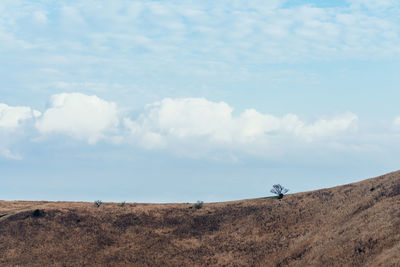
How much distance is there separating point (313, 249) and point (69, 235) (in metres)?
38.0

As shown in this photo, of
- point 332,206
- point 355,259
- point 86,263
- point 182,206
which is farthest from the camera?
point 182,206

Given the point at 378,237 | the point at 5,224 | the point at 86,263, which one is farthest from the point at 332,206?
the point at 5,224

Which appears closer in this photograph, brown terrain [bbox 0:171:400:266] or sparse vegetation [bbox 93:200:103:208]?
brown terrain [bbox 0:171:400:266]

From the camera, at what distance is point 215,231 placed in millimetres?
68188

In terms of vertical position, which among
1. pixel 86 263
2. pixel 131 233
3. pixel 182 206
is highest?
pixel 182 206

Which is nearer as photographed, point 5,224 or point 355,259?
point 355,259

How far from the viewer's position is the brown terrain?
169 feet

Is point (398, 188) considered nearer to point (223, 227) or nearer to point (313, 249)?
point (313, 249)

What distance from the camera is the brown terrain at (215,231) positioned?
51.4 metres

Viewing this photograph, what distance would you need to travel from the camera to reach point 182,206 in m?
81.1

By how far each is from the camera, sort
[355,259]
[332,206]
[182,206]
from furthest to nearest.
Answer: [182,206], [332,206], [355,259]

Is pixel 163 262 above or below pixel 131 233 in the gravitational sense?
below

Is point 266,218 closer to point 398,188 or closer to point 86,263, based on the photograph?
point 398,188

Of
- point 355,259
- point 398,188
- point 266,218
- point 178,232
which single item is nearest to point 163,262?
point 178,232
